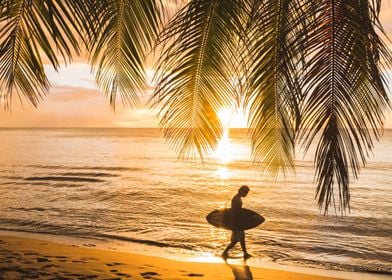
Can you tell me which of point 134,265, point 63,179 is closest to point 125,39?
point 134,265

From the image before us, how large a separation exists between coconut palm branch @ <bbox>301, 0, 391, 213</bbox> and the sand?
7.51m

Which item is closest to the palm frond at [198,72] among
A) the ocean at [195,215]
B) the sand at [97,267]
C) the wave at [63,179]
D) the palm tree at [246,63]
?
the palm tree at [246,63]

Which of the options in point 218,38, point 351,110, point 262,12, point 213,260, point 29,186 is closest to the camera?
point 351,110

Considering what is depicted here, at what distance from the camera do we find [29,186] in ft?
108

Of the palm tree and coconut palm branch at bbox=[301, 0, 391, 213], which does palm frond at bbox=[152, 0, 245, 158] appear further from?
coconut palm branch at bbox=[301, 0, 391, 213]

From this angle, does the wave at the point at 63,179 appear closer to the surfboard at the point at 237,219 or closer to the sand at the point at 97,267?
the sand at the point at 97,267

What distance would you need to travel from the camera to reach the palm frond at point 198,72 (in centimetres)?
245

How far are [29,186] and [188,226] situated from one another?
665 inches

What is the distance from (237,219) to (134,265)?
8.10ft

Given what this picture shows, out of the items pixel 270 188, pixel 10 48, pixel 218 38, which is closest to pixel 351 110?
pixel 218 38

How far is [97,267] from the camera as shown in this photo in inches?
389

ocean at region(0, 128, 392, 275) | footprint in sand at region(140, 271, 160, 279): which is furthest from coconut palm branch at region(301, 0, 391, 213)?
footprint in sand at region(140, 271, 160, 279)

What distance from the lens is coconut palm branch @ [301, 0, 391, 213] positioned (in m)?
1.94

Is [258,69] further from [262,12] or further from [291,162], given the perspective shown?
[291,162]
